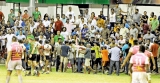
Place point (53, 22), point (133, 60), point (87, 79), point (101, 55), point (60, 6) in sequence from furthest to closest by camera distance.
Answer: point (60, 6)
point (53, 22)
point (101, 55)
point (87, 79)
point (133, 60)

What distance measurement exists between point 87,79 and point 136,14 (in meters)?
8.03

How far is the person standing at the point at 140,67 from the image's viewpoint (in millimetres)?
22797

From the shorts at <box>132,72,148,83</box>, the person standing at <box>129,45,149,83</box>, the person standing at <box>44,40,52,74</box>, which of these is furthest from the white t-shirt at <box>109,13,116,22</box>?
the shorts at <box>132,72,148,83</box>

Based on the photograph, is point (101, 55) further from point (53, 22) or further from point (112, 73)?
point (53, 22)

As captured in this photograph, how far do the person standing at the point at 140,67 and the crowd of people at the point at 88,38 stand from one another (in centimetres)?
1586

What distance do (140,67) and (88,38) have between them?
18785mm

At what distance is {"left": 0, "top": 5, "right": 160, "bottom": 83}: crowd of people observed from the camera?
132 ft

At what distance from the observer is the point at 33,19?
44.0 m

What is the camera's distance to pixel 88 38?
41688mm

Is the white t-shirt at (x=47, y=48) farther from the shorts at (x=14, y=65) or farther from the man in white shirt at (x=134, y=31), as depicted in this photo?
the shorts at (x=14, y=65)

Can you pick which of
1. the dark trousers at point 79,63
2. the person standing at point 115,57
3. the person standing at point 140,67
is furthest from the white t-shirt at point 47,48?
the person standing at point 140,67

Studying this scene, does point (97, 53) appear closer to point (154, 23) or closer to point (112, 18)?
point (112, 18)

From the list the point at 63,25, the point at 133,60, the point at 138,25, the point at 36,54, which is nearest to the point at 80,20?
the point at 63,25

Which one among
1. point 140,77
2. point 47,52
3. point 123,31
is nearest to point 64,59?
point 47,52
